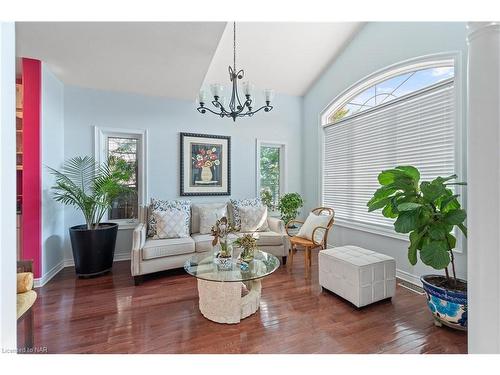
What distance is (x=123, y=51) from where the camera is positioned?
8.77 ft

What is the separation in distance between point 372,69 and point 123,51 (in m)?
3.27

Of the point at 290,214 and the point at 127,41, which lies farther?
the point at 290,214

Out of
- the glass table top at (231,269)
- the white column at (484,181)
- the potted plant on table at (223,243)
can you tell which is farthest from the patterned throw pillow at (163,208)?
the white column at (484,181)

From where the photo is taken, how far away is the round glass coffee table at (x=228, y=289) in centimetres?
206

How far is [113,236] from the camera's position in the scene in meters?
3.28

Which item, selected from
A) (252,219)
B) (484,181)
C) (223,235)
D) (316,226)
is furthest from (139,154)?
(484,181)

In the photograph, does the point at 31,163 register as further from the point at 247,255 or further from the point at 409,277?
the point at 409,277

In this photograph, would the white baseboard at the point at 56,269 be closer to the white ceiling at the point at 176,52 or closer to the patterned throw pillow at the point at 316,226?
the white ceiling at the point at 176,52

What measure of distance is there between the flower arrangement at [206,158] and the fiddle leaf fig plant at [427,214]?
285 cm
